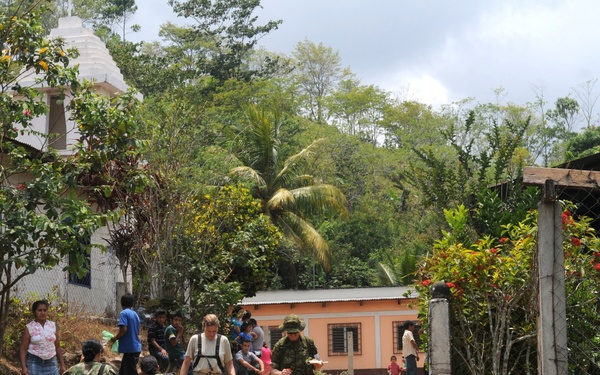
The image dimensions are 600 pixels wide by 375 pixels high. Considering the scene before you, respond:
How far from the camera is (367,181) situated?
49.8 meters

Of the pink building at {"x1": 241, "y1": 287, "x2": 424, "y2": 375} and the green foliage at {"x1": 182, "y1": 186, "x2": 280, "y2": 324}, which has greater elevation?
the green foliage at {"x1": 182, "y1": 186, "x2": 280, "y2": 324}

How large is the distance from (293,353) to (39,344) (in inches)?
118

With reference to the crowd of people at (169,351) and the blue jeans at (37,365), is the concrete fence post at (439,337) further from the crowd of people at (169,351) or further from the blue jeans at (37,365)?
the blue jeans at (37,365)

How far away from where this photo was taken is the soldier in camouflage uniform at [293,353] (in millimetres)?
11914

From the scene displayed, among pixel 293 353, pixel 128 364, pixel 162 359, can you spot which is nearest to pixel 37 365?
pixel 128 364

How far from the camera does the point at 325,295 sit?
109 ft

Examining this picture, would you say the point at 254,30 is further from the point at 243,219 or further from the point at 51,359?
the point at 51,359

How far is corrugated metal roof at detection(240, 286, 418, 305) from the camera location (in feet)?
106

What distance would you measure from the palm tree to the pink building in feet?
18.9

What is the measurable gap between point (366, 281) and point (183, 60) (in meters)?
16.1

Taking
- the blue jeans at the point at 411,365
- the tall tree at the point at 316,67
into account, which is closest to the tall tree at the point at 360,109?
the tall tree at the point at 316,67


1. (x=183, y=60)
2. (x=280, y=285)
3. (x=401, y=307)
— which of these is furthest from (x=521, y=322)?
(x=183, y=60)

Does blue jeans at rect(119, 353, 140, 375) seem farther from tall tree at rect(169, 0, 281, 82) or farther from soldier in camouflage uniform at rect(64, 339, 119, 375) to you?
tall tree at rect(169, 0, 281, 82)

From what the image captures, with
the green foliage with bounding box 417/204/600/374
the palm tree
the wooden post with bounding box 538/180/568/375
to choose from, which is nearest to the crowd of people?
the green foliage with bounding box 417/204/600/374
